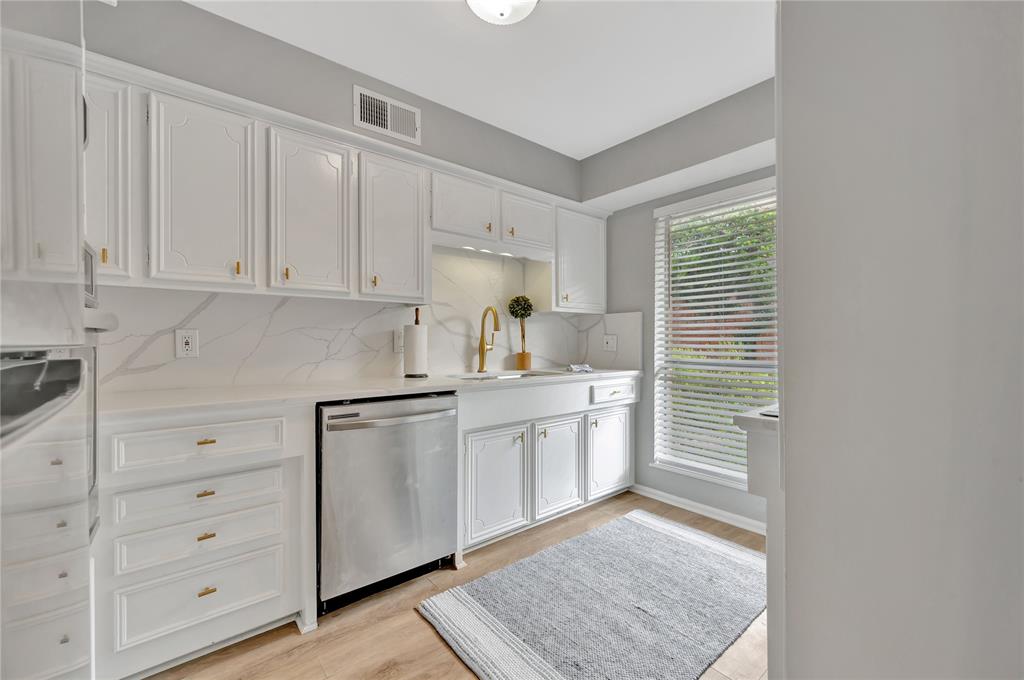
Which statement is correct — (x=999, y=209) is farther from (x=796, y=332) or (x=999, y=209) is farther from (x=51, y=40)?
(x=51, y=40)

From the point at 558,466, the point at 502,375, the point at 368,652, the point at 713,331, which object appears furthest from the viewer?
the point at 502,375

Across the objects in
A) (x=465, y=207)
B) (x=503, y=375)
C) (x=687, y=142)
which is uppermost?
(x=687, y=142)

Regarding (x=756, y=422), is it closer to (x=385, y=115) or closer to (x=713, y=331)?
(x=713, y=331)

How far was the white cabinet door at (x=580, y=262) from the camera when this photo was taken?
3.22 metres

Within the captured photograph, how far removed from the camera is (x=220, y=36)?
191 centimetres

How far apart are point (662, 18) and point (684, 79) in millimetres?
488

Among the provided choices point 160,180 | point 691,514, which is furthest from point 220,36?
point 691,514

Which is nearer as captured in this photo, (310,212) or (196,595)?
(196,595)

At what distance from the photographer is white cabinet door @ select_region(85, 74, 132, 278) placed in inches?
61.8

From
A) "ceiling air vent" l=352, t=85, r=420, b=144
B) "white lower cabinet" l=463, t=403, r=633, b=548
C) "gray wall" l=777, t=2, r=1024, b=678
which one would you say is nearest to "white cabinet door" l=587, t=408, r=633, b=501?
"white lower cabinet" l=463, t=403, r=633, b=548

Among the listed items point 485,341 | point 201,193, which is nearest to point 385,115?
point 201,193

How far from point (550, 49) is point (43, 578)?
249 cm

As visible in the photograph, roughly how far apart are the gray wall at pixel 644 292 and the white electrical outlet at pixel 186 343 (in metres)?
2.79

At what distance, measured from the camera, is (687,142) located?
2.67m
